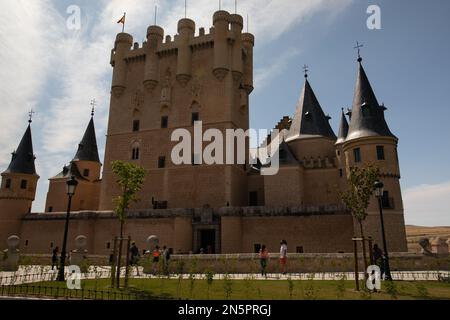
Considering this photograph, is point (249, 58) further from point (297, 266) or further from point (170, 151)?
point (297, 266)

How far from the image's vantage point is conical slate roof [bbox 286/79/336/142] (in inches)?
1257

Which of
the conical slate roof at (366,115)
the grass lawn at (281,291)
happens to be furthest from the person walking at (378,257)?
the conical slate roof at (366,115)

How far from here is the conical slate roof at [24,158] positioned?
114 feet

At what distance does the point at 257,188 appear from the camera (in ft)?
110

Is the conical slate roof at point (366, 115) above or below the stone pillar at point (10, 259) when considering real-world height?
above

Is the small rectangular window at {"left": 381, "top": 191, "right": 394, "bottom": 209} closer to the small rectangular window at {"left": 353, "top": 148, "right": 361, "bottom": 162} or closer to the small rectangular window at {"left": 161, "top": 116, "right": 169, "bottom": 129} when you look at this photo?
the small rectangular window at {"left": 353, "top": 148, "right": 361, "bottom": 162}

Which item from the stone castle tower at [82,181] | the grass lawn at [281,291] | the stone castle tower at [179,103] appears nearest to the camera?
the grass lawn at [281,291]

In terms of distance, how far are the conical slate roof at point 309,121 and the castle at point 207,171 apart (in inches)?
4.8

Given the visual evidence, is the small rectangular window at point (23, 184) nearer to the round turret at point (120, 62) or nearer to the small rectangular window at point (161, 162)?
the round turret at point (120, 62)

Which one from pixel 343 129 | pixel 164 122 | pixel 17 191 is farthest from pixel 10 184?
pixel 343 129

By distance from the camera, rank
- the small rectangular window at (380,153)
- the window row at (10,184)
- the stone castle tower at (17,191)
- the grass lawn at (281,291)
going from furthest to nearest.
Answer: the window row at (10,184), the stone castle tower at (17,191), the small rectangular window at (380,153), the grass lawn at (281,291)

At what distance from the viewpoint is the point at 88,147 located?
41.6 m
